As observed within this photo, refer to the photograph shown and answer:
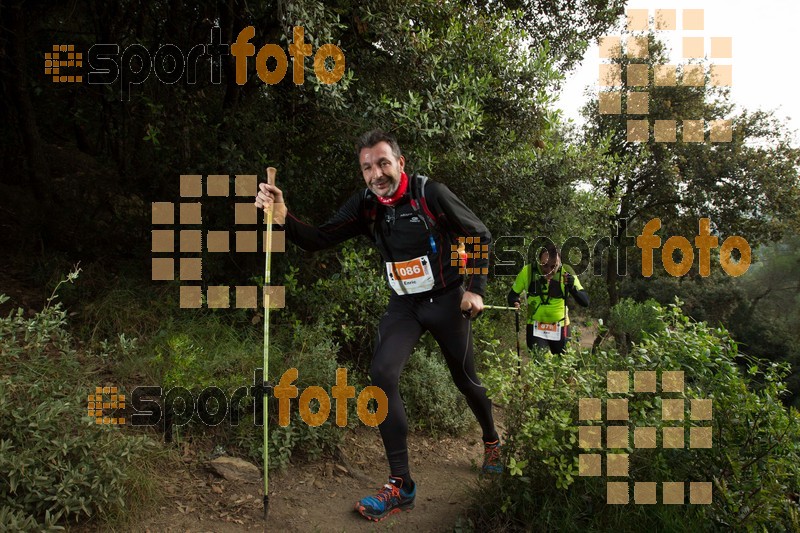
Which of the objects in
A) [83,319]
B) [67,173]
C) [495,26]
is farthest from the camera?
[67,173]

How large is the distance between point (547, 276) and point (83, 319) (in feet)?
18.1

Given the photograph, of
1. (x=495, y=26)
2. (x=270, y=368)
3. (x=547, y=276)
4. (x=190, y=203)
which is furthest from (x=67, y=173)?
(x=547, y=276)

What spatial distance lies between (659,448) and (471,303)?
1599mm

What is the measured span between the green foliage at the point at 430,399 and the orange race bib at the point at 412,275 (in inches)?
91.4

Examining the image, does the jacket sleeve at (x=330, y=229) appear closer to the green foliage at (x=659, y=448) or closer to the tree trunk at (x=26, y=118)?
the green foliage at (x=659, y=448)

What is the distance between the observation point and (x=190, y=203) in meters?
6.51

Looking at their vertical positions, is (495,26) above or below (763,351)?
above

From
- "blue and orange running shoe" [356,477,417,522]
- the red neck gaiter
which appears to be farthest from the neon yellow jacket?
"blue and orange running shoe" [356,477,417,522]

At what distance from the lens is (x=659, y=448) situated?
12.2 ft

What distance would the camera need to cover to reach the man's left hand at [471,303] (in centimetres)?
416

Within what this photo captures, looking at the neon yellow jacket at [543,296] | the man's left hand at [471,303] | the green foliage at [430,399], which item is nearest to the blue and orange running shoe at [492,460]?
the man's left hand at [471,303]

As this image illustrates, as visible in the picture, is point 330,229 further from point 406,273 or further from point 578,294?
point 578,294

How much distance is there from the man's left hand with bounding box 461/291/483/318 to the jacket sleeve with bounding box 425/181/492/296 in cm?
5

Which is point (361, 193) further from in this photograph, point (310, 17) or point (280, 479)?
point (280, 479)
